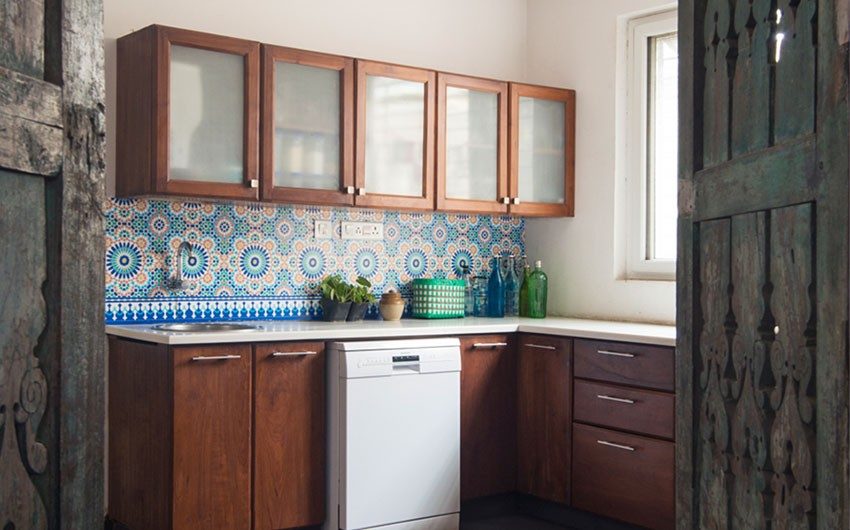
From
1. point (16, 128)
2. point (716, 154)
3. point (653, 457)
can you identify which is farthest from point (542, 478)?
point (16, 128)

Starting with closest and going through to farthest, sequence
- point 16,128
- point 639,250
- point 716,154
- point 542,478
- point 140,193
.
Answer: point 16,128 → point 716,154 → point 140,193 → point 542,478 → point 639,250

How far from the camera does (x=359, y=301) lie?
4051 millimetres

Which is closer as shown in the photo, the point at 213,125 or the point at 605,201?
the point at 213,125

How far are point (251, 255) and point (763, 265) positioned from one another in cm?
290

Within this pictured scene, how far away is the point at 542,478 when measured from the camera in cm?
394

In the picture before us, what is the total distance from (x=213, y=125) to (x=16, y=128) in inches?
91.7

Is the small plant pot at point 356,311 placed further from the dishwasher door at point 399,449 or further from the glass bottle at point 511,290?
the glass bottle at point 511,290

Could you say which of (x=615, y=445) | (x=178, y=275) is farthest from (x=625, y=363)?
(x=178, y=275)

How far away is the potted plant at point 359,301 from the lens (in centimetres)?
404

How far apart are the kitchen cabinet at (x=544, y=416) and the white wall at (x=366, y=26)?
1.49 meters

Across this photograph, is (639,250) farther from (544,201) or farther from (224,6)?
(224,6)

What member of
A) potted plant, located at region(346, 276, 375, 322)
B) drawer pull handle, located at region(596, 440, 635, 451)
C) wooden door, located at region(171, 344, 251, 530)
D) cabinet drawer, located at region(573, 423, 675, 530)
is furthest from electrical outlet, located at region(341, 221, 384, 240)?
drawer pull handle, located at region(596, 440, 635, 451)

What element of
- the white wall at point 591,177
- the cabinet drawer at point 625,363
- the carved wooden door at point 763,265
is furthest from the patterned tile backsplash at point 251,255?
the carved wooden door at point 763,265

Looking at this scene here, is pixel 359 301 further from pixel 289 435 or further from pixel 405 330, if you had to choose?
pixel 289 435
